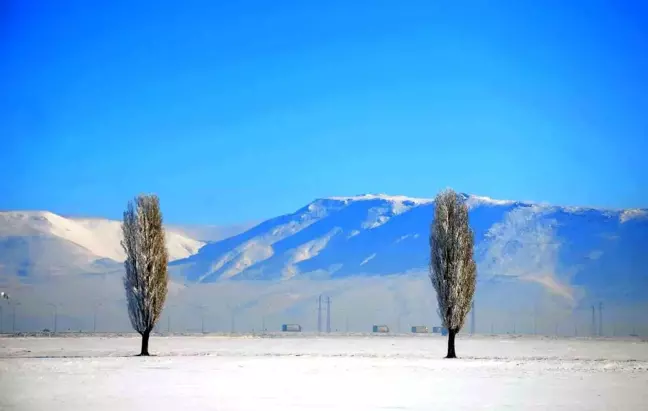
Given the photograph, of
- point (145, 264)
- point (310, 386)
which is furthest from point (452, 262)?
point (310, 386)

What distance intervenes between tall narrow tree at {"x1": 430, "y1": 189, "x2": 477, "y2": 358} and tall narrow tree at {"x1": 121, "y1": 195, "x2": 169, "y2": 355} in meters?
21.1

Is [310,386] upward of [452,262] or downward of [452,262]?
downward

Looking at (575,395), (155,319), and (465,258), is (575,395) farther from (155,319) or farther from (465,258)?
(155,319)

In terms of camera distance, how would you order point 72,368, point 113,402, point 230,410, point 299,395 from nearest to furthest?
point 230,410
point 113,402
point 299,395
point 72,368

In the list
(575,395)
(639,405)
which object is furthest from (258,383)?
(639,405)

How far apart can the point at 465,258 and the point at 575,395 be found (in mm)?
33636

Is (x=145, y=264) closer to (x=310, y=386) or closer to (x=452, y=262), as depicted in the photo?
(x=452, y=262)

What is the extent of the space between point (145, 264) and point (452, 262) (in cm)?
2351

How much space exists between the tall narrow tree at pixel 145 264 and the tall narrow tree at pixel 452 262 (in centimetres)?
2105

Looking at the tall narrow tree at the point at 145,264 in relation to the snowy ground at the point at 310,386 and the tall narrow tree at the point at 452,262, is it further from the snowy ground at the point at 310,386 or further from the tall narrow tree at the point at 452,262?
the tall narrow tree at the point at 452,262

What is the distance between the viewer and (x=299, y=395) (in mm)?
35406

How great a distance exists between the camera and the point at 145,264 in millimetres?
68062

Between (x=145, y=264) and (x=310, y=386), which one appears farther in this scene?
(x=145, y=264)

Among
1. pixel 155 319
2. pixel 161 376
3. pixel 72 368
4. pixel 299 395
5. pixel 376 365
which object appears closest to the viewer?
pixel 299 395
